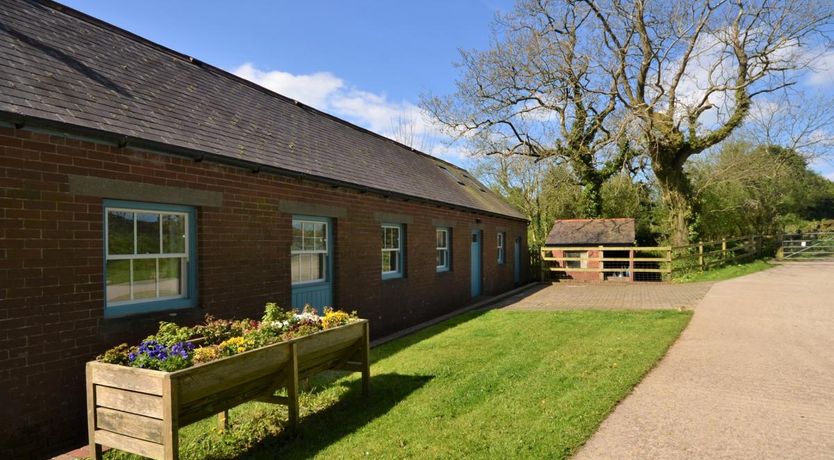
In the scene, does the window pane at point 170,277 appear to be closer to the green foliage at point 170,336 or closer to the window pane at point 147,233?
the window pane at point 147,233

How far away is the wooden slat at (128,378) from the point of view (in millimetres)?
3971

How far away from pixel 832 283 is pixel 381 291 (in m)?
15.7

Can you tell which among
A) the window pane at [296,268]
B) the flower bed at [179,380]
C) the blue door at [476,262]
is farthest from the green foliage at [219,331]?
the blue door at [476,262]

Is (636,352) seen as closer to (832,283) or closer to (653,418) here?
(653,418)

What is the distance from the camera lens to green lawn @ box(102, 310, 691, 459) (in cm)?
464

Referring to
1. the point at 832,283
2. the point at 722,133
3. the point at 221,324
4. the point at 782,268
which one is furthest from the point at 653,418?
the point at 782,268

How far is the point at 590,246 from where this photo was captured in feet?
76.5

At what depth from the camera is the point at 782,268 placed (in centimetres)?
2344

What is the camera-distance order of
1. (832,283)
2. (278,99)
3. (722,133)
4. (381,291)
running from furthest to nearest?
(722,133) → (832,283) → (278,99) → (381,291)

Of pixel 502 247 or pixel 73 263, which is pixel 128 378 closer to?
pixel 73 263

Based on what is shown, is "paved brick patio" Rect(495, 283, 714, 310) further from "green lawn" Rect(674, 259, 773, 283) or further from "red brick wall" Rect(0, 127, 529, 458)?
"red brick wall" Rect(0, 127, 529, 458)

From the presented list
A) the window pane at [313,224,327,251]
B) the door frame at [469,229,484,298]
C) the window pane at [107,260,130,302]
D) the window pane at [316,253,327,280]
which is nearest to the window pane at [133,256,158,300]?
the window pane at [107,260,130,302]

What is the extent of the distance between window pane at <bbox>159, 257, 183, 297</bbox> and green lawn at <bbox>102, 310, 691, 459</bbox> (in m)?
1.83

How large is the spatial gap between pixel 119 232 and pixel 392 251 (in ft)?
22.9
